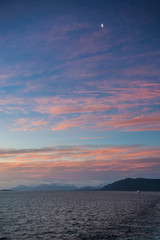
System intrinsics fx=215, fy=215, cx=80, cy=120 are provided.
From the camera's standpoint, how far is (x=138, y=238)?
4225 cm

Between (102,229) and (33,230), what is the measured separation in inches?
666

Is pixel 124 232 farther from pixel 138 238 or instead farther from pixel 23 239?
pixel 23 239

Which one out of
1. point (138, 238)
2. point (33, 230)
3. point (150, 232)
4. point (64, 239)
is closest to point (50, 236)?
point (64, 239)

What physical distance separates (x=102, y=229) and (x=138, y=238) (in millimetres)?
12565

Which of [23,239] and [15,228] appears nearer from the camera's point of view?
[23,239]

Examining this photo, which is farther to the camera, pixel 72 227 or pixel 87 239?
pixel 72 227

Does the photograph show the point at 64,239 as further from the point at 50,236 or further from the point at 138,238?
the point at 138,238

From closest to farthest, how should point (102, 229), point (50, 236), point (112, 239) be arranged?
point (112, 239), point (50, 236), point (102, 229)

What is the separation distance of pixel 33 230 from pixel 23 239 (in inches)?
364

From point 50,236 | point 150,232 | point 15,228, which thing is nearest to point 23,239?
point 50,236

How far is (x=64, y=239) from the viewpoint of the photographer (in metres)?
43.9

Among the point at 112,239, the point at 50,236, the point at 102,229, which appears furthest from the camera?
the point at 102,229

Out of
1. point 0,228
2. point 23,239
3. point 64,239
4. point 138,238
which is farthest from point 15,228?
point 138,238

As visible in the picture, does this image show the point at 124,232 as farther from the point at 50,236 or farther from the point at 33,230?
the point at 33,230
